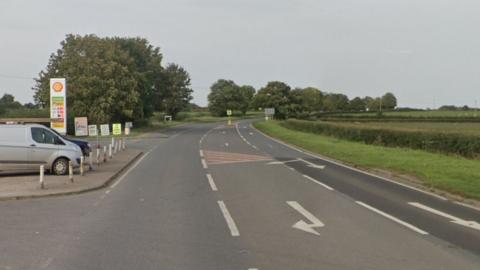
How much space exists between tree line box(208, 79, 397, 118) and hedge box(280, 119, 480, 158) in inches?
2902

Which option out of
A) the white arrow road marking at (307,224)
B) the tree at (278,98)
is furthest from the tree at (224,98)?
the white arrow road marking at (307,224)

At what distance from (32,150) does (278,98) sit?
368 feet

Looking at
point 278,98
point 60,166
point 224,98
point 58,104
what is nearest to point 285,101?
point 278,98

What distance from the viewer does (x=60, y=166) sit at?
70.2 ft

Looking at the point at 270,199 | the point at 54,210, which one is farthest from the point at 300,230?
the point at 54,210

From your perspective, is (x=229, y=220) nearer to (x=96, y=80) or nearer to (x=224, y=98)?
(x=96, y=80)

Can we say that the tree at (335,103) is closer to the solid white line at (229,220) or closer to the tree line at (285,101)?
the tree line at (285,101)

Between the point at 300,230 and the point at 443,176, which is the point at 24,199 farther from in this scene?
the point at 443,176

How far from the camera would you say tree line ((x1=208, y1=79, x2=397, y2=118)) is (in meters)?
132

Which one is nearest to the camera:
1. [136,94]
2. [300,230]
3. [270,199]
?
[300,230]

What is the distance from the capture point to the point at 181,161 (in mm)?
28547

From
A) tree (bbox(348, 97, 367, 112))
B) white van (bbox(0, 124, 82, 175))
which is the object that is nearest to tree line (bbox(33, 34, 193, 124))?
white van (bbox(0, 124, 82, 175))

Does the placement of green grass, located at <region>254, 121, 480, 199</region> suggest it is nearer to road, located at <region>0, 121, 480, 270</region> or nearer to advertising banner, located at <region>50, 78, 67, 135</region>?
road, located at <region>0, 121, 480, 270</region>

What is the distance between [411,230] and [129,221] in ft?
17.1
